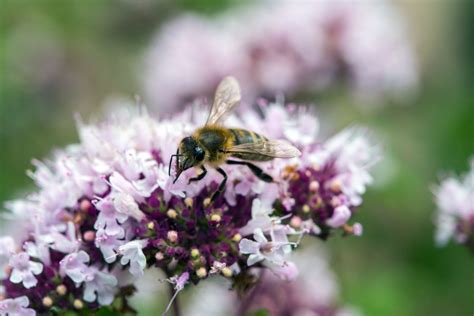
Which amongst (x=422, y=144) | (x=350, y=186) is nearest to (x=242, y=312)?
(x=350, y=186)

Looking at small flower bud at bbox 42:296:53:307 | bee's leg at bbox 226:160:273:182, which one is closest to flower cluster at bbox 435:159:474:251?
bee's leg at bbox 226:160:273:182

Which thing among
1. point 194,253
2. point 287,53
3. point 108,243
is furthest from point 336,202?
point 287,53

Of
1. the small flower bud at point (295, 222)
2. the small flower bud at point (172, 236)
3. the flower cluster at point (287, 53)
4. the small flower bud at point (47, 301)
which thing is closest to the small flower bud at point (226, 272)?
the small flower bud at point (172, 236)

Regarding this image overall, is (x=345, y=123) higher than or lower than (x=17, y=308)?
lower

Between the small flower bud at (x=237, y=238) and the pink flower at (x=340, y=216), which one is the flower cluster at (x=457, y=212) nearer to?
the pink flower at (x=340, y=216)

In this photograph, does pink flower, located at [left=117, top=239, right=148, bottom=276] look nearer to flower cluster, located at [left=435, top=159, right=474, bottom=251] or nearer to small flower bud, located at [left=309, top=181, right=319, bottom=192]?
small flower bud, located at [left=309, top=181, right=319, bottom=192]

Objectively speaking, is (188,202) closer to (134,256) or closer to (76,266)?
(134,256)
